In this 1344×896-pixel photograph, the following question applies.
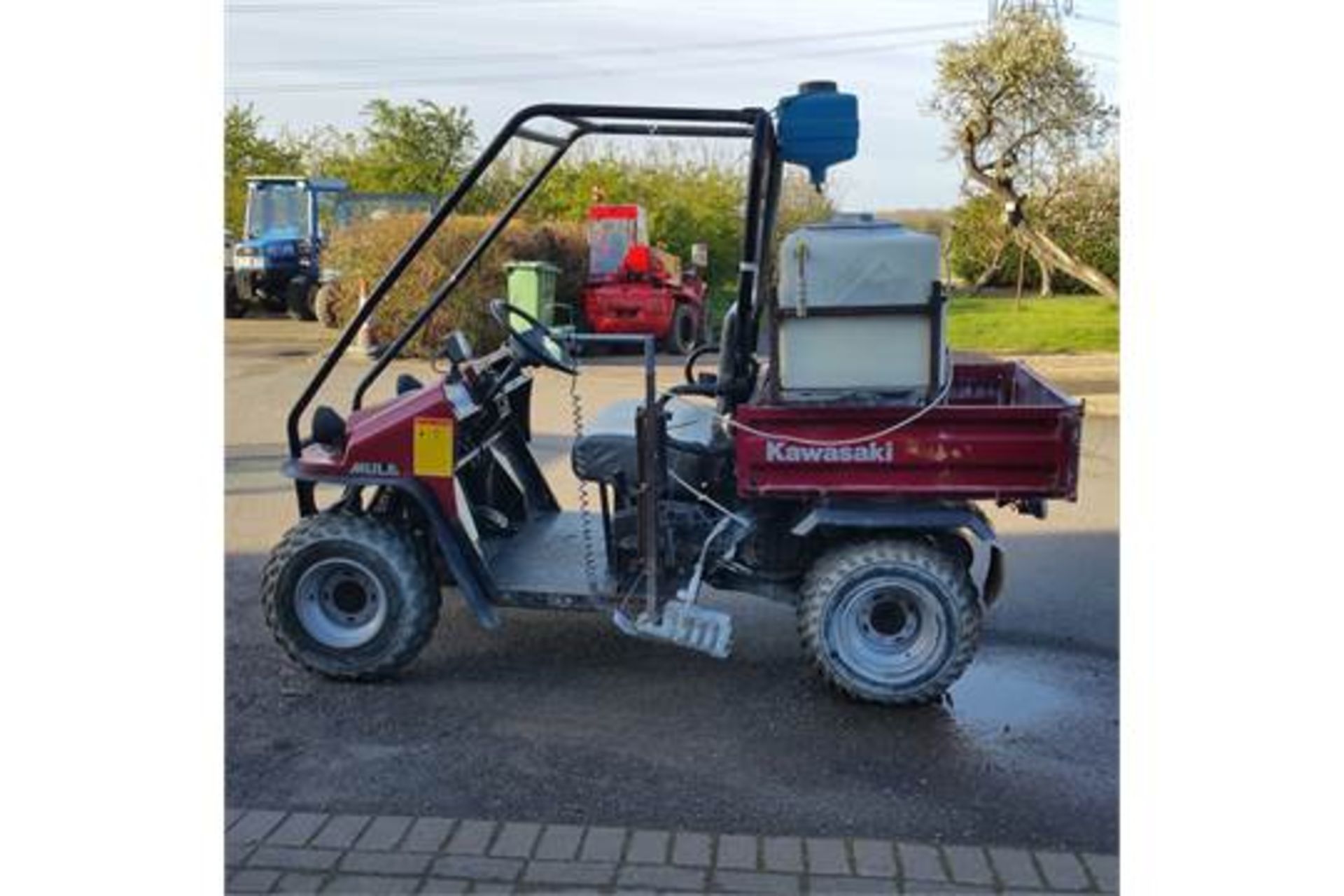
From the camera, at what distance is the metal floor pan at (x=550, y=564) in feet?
12.8

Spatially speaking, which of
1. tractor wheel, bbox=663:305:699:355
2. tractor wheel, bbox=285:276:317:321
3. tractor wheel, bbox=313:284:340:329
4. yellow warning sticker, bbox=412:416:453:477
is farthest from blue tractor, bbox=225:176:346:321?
yellow warning sticker, bbox=412:416:453:477

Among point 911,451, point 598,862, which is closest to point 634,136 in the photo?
point 911,451

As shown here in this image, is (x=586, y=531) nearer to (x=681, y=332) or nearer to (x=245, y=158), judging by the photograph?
(x=245, y=158)

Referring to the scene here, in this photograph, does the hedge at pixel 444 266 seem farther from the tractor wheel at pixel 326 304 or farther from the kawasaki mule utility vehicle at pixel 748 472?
the kawasaki mule utility vehicle at pixel 748 472

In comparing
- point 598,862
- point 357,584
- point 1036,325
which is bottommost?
point 598,862

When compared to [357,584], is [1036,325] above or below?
above

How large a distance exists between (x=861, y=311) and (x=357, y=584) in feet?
6.06

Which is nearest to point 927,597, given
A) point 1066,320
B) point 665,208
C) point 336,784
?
point 336,784

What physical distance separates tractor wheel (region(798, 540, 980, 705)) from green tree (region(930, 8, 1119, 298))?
108 centimetres

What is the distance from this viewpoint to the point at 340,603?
3.97 metres

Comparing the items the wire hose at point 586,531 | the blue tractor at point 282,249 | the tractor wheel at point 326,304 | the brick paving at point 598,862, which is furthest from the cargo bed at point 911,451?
the blue tractor at point 282,249

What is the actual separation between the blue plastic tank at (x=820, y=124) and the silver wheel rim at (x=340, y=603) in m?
1.88

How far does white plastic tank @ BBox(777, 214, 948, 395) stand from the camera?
348cm

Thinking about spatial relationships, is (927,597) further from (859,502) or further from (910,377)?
(910,377)
